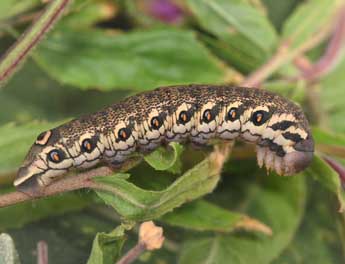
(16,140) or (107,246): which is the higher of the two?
(16,140)

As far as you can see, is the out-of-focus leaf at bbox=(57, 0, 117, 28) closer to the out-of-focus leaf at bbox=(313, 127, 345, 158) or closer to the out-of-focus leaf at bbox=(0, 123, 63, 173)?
the out-of-focus leaf at bbox=(0, 123, 63, 173)

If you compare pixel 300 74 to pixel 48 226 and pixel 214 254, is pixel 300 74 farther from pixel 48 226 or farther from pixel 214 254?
pixel 48 226

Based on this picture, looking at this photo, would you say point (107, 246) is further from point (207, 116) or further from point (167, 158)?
point (207, 116)

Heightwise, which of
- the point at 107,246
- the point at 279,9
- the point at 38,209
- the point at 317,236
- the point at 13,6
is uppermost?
the point at 13,6

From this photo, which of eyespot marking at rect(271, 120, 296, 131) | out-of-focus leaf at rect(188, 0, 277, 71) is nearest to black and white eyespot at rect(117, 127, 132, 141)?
eyespot marking at rect(271, 120, 296, 131)

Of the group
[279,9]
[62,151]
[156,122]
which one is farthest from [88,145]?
[279,9]

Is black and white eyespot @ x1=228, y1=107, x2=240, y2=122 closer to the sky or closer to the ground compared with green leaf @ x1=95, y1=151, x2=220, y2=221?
closer to the sky

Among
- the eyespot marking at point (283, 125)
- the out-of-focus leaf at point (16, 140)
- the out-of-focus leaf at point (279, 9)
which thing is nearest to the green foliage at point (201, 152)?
the out-of-focus leaf at point (16, 140)
